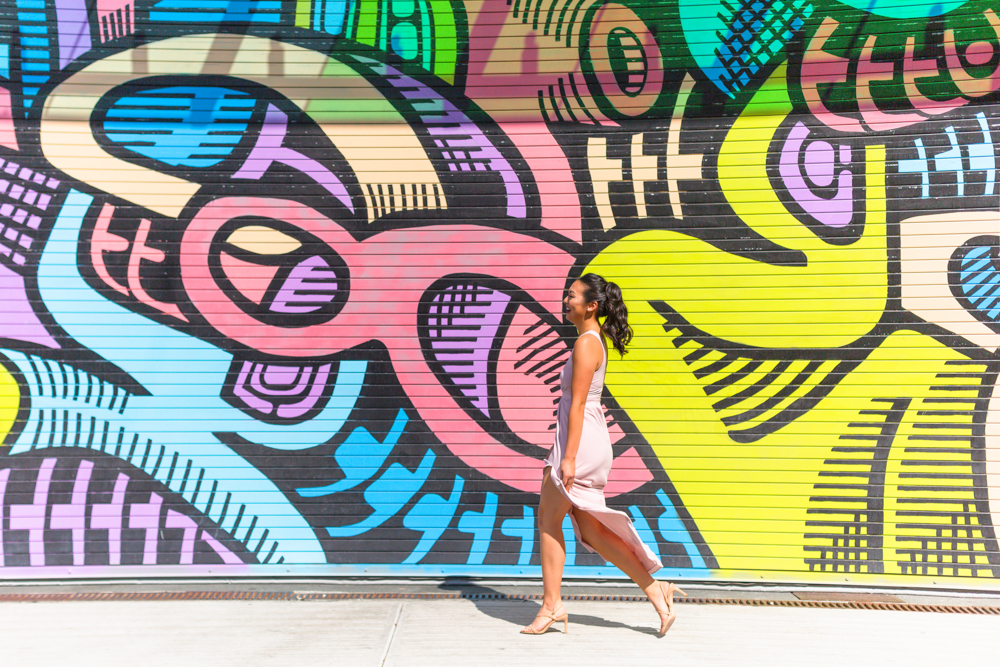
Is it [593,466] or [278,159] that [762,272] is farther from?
[278,159]

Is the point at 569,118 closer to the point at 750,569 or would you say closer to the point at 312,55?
the point at 312,55

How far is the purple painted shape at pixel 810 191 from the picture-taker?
181 inches

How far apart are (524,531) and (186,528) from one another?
2.34 meters

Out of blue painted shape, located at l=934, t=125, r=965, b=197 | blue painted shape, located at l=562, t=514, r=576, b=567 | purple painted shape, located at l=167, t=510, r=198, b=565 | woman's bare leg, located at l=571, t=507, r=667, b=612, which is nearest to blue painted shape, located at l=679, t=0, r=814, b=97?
blue painted shape, located at l=934, t=125, r=965, b=197

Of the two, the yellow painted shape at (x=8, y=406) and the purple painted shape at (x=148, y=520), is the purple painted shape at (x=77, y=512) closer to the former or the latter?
the purple painted shape at (x=148, y=520)

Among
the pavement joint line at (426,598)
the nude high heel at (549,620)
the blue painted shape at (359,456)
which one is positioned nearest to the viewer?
the nude high heel at (549,620)

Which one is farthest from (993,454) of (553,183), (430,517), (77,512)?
(77,512)

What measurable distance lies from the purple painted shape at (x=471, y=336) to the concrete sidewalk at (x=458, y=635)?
1415 millimetres

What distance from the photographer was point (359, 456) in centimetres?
468

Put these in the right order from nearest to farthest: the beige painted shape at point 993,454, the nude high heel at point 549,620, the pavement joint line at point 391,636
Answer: the pavement joint line at point 391,636 < the nude high heel at point 549,620 < the beige painted shape at point 993,454

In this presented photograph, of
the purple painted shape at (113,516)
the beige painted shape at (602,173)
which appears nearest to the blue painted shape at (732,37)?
the beige painted shape at (602,173)

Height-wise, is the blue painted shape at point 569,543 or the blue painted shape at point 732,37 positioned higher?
the blue painted shape at point 732,37

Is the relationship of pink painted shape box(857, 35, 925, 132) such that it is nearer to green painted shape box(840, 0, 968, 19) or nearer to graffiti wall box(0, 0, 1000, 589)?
graffiti wall box(0, 0, 1000, 589)

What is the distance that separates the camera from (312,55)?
4.74 m
